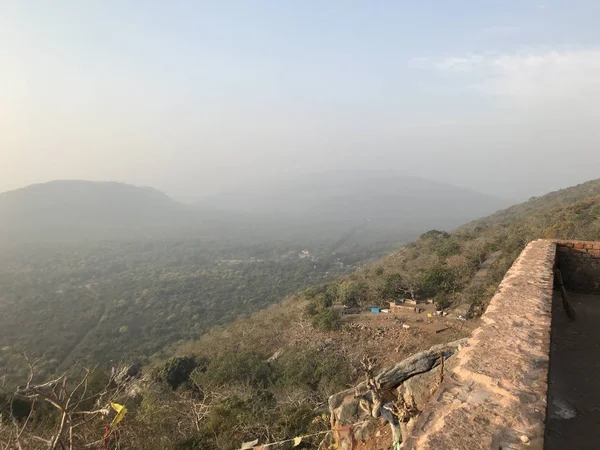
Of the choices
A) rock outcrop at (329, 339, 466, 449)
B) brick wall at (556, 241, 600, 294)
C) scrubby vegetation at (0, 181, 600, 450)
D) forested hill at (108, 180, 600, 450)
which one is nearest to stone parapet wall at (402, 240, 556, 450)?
rock outcrop at (329, 339, 466, 449)

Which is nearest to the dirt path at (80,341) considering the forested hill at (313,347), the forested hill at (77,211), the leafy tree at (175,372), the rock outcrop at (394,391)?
the forested hill at (313,347)

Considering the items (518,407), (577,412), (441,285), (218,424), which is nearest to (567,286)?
(577,412)

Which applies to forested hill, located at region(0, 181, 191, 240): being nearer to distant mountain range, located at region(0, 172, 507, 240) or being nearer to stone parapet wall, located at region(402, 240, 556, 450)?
distant mountain range, located at region(0, 172, 507, 240)

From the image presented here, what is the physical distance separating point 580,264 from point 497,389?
4.03 metres

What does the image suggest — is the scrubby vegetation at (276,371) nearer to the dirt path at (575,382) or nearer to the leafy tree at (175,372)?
the leafy tree at (175,372)

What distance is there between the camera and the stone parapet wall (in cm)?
178

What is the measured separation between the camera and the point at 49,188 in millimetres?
153000

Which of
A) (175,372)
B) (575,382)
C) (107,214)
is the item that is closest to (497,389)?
(575,382)

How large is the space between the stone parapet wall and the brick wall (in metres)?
2.32

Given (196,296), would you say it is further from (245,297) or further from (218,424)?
(218,424)

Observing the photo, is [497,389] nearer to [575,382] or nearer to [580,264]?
[575,382]

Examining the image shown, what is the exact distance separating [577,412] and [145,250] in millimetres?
96188

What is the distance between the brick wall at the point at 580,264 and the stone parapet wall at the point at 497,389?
2.32 metres

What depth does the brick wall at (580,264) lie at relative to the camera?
15.8 feet
